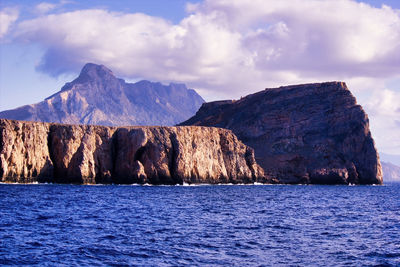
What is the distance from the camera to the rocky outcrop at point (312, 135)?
150375 mm

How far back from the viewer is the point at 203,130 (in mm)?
Answer: 124750

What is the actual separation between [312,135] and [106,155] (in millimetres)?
80809

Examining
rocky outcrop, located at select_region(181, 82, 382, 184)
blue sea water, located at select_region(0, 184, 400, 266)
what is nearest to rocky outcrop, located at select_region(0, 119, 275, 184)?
rocky outcrop, located at select_region(181, 82, 382, 184)

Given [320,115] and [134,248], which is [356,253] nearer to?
[134,248]

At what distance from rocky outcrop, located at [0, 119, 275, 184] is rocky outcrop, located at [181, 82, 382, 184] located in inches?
1377

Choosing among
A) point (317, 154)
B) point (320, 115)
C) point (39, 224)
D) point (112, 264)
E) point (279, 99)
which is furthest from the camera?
point (279, 99)

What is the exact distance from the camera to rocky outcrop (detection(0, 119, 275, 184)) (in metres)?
88.3

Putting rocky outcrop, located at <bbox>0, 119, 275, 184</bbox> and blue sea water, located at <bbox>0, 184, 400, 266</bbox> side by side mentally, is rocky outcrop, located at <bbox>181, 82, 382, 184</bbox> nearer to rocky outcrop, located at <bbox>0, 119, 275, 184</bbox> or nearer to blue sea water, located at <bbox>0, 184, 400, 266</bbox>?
rocky outcrop, located at <bbox>0, 119, 275, 184</bbox>

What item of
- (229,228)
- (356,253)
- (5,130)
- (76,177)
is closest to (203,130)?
(76,177)

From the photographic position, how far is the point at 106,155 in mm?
100438

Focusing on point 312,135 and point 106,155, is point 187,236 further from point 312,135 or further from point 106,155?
point 312,135

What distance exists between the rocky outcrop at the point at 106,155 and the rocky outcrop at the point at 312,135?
115 feet

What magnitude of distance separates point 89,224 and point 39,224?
3574mm

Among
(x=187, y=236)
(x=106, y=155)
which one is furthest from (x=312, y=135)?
(x=187, y=236)
